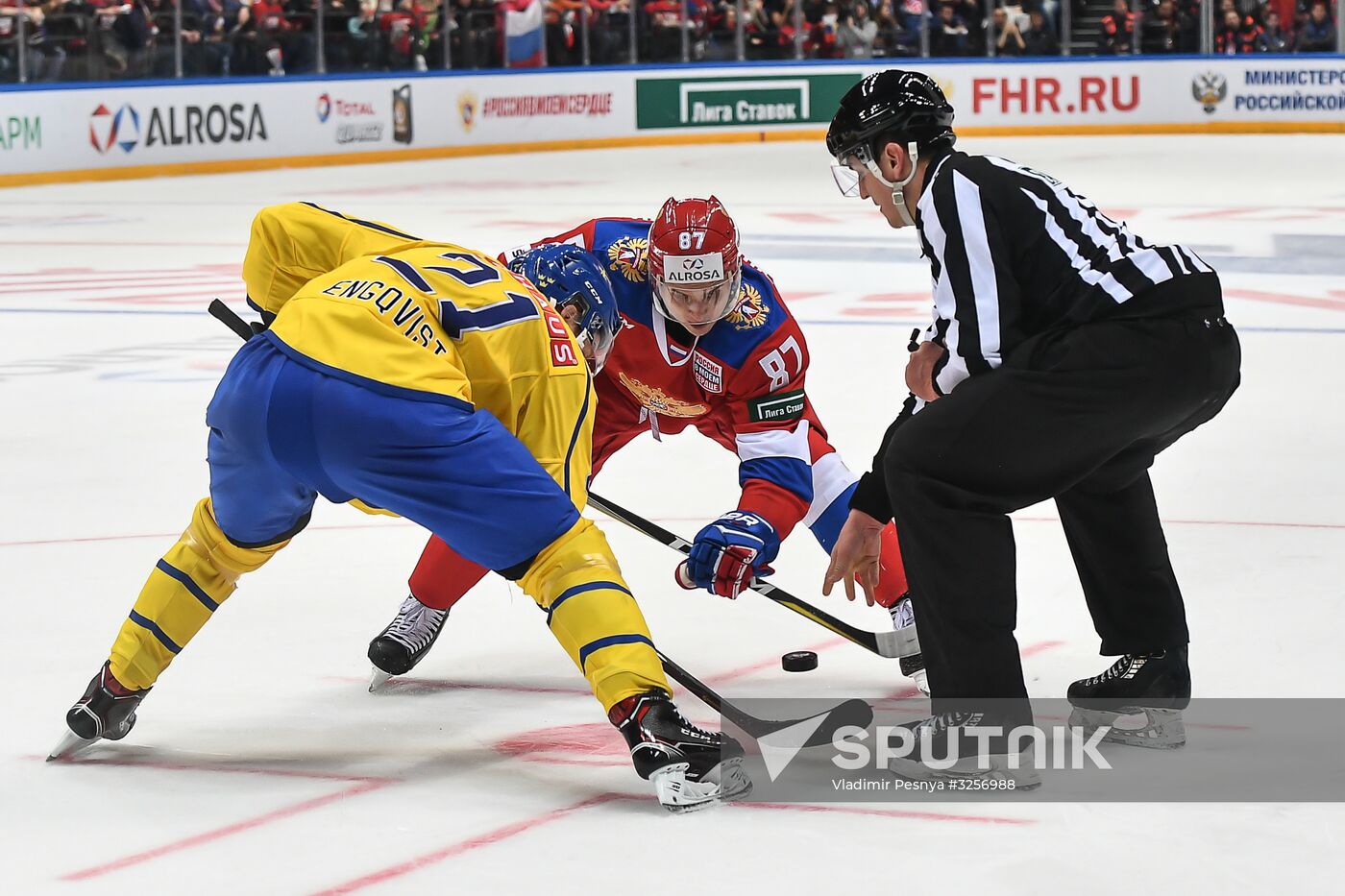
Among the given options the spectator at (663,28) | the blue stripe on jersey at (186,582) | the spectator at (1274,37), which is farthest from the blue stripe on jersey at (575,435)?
the spectator at (1274,37)

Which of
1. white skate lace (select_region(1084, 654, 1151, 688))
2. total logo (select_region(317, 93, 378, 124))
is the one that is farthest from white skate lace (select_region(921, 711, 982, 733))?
total logo (select_region(317, 93, 378, 124))

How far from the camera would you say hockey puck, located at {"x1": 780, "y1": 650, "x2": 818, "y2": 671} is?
3941 mm

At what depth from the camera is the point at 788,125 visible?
21969 mm

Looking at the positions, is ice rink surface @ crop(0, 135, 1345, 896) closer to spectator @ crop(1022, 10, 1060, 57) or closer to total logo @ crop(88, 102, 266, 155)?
total logo @ crop(88, 102, 266, 155)

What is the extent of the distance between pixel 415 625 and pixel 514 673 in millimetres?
239

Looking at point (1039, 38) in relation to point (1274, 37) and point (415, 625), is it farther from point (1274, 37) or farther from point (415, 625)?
point (415, 625)

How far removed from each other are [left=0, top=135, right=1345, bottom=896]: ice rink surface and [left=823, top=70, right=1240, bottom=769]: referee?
370 millimetres

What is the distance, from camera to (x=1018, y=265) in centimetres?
306

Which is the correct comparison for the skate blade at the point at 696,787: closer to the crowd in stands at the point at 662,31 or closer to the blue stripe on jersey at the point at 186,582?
the blue stripe on jersey at the point at 186,582

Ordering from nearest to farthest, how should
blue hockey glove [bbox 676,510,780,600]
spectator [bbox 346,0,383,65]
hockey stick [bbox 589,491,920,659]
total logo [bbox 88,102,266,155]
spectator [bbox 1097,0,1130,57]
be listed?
1. blue hockey glove [bbox 676,510,780,600]
2. hockey stick [bbox 589,491,920,659]
3. total logo [bbox 88,102,266,155]
4. spectator [bbox 346,0,383,65]
5. spectator [bbox 1097,0,1130,57]

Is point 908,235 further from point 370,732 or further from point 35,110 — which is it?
point 370,732

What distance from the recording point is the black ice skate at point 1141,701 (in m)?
3.42

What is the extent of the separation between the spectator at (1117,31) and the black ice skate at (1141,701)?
62.5ft

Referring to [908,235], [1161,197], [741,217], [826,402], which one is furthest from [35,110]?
[826,402]
